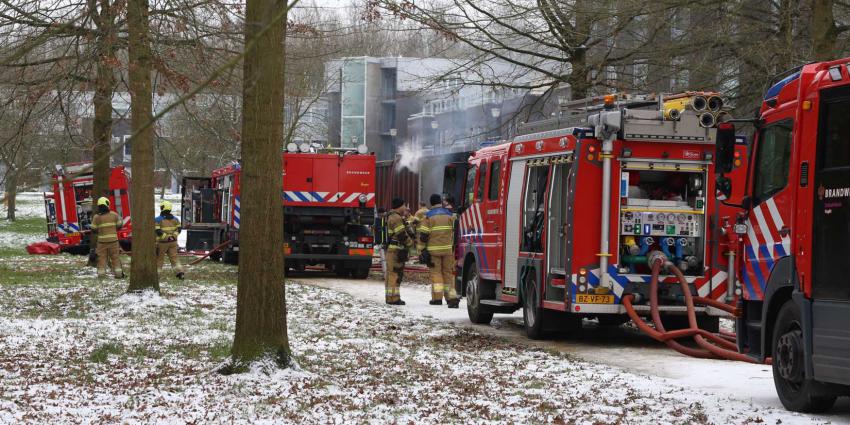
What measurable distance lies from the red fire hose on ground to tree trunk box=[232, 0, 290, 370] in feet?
15.1

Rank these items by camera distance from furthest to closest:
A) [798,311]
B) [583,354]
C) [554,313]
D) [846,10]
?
[846,10] → [554,313] → [583,354] → [798,311]

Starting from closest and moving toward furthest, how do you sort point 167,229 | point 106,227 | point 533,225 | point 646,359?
point 646,359 → point 533,225 → point 106,227 → point 167,229

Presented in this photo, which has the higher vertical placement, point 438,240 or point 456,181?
point 456,181

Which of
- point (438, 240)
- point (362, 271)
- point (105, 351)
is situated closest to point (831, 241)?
point (105, 351)

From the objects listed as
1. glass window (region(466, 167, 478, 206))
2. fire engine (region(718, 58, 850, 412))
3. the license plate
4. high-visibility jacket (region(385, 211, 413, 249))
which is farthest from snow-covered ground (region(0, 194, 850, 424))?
high-visibility jacket (region(385, 211, 413, 249))

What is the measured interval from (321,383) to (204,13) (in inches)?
316

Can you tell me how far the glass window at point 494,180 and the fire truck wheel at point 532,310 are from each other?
5.83 ft

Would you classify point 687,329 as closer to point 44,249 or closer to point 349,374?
point 349,374

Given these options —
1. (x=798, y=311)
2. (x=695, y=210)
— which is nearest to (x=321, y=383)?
(x=798, y=311)

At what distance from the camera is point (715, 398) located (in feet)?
30.1

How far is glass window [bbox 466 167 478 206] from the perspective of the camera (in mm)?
17178

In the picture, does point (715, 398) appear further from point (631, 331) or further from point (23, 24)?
point (23, 24)

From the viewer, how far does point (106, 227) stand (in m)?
22.9

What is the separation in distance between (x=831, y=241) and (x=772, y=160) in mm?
1457
